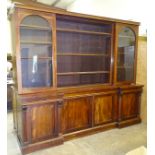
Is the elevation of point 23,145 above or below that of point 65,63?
below

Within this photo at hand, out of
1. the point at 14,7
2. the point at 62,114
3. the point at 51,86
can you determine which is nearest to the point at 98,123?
the point at 62,114

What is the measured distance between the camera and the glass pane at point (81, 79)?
3380 millimetres

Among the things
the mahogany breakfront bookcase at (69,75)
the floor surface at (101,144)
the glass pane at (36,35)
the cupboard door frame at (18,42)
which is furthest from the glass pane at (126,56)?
the glass pane at (36,35)

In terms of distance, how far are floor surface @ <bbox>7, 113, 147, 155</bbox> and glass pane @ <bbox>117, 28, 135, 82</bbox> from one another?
3.58ft

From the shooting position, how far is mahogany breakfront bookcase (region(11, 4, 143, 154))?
257 centimetres

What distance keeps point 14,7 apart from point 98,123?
2.43m

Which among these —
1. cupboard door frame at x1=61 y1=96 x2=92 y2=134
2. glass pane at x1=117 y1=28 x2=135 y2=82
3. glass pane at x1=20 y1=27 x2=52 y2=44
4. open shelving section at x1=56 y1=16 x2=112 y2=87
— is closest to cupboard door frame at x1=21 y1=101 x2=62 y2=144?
cupboard door frame at x1=61 y1=96 x2=92 y2=134

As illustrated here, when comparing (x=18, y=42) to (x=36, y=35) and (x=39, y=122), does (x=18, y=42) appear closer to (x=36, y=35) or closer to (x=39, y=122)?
(x=36, y=35)

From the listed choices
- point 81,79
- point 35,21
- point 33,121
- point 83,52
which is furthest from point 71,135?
point 35,21

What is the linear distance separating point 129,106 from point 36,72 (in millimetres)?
2050

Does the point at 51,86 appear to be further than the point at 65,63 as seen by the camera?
No
